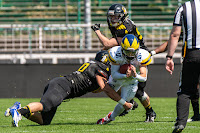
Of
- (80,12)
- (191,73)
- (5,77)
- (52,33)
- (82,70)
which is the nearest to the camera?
(191,73)

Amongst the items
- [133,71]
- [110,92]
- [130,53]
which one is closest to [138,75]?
[133,71]

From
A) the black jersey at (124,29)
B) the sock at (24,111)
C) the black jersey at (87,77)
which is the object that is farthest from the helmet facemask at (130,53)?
the sock at (24,111)

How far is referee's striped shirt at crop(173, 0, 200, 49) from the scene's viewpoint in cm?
462

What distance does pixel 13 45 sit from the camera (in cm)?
1391

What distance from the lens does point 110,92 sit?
18.7 ft

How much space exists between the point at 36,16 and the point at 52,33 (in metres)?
5.09

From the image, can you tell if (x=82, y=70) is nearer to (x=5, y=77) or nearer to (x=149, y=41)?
(x=5, y=77)

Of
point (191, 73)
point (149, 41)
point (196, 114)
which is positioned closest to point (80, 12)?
point (149, 41)

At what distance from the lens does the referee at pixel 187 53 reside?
4.59 meters

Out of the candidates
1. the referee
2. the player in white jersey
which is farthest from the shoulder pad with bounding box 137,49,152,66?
the referee

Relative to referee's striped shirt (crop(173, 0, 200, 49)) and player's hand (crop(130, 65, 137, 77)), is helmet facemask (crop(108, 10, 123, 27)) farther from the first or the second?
referee's striped shirt (crop(173, 0, 200, 49))

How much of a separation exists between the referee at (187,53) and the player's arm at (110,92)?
3.45ft

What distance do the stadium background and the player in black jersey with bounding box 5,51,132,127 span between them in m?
5.54

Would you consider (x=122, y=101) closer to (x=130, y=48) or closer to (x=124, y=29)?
(x=130, y=48)
